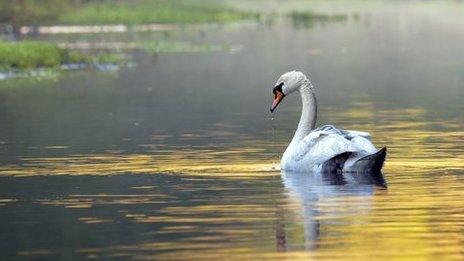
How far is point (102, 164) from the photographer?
2428 cm

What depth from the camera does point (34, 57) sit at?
53688 mm

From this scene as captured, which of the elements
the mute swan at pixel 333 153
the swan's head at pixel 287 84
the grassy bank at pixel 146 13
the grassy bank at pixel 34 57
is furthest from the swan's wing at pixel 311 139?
the grassy bank at pixel 146 13

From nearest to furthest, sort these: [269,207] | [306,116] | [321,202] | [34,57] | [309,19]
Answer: [269,207] < [321,202] < [306,116] < [34,57] < [309,19]

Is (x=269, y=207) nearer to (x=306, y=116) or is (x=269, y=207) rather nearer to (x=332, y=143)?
(x=332, y=143)

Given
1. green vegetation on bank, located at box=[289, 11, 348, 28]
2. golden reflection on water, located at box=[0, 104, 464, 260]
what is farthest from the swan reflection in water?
green vegetation on bank, located at box=[289, 11, 348, 28]

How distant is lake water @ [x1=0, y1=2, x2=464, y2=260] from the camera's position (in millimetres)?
16250

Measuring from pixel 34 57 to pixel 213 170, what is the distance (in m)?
31.4

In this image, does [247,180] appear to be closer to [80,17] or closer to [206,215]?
[206,215]

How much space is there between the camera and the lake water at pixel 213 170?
16250 mm

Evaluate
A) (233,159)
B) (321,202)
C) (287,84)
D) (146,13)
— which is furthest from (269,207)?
(146,13)

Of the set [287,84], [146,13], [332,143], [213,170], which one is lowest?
[146,13]

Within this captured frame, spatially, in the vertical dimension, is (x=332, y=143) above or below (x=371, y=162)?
above

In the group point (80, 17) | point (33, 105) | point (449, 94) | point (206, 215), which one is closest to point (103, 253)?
point (206, 215)

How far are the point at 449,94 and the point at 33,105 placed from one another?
1033cm
